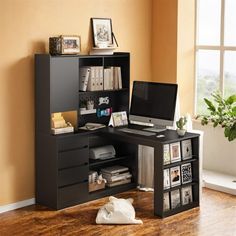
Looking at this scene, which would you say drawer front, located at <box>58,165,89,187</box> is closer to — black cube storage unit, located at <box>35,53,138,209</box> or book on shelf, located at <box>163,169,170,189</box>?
black cube storage unit, located at <box>35,53,138,209</box>

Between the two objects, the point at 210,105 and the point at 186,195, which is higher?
the point at 210,105

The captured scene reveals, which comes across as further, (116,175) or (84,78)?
(116,175)

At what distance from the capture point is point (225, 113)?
595 cm

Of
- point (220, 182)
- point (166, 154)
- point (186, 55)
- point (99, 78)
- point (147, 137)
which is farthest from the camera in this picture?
point (186, 55)

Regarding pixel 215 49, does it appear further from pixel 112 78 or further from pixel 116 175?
pixel 116 175

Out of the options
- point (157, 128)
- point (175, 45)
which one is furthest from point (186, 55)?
point (157, 128)

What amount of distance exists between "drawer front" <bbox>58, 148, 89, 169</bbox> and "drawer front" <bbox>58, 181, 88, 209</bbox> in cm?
21

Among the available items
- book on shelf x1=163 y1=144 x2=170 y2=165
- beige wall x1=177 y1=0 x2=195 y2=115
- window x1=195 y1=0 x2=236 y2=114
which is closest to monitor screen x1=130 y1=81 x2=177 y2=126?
book on shelf x1=163 y1=144 x2=170 y2=165

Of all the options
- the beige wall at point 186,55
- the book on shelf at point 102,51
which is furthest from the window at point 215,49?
the book on shelf at point 102,51

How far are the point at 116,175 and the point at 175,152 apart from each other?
0.91 m

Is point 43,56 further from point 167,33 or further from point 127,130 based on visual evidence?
point 167,33

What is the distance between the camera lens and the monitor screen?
5341 mm

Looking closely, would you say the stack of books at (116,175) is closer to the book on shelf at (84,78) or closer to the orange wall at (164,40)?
the book on shelf at (84,78)

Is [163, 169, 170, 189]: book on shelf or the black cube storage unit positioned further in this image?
the black cube storage unit
